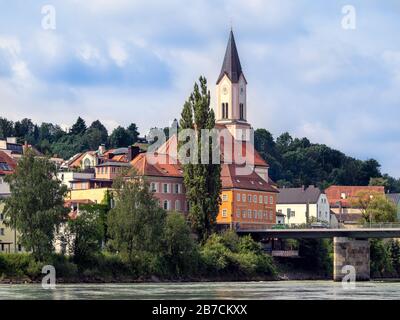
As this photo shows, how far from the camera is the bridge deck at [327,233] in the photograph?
93312 millimetres

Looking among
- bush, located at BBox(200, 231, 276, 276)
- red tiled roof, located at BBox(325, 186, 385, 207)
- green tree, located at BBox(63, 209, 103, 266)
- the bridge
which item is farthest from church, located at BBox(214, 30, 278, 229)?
red tiled roof, located at BBox(325, 186, 385, 207)

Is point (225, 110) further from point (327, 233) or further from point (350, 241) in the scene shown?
point (350, 241)

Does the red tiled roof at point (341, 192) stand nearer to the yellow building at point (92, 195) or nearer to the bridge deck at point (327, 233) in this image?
the bridge deck at point (327, 233)

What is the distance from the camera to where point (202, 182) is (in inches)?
3713

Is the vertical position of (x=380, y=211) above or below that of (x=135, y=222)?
above

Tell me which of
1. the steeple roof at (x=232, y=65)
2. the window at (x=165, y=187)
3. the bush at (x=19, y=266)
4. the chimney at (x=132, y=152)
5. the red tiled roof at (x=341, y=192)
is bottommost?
the bush at (x=19, y=266)

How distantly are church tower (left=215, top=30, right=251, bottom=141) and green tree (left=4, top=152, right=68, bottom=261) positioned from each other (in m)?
62.4

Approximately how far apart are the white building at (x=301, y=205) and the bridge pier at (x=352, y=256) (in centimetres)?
4937

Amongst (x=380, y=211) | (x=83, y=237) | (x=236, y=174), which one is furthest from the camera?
(x=380, y=211)

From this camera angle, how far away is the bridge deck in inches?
3674

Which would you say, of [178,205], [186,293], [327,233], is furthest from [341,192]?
[186,293]

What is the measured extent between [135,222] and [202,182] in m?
13.0

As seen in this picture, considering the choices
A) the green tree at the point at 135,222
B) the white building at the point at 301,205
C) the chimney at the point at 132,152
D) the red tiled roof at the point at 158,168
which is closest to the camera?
the green tree at the point at 135,222

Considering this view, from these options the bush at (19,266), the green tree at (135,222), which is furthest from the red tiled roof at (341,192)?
the bush at (19,266)
